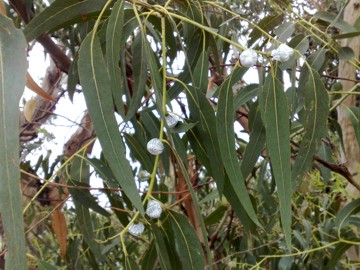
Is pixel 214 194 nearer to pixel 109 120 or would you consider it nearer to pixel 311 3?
pixel 109 120

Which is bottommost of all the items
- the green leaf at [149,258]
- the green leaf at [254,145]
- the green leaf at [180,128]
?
the green leaf at [149,258]

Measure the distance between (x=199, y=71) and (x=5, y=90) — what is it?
537 millimetres

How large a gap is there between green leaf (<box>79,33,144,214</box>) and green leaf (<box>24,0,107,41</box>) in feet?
0.40

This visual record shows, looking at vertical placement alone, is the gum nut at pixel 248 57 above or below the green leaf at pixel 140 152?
above

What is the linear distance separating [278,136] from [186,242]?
22 centimetres

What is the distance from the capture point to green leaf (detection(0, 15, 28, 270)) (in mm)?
449

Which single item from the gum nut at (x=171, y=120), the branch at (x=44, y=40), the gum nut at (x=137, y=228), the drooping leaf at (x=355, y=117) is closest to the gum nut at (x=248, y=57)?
the gum nut at (x=171, y=120)

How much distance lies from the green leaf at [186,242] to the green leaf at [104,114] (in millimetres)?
251

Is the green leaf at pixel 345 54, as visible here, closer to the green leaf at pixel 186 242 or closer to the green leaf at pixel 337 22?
the green leaf at pixel 337 22

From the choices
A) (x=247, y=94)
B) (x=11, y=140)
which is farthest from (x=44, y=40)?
(x=11, y=140)

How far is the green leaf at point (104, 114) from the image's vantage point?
2.23ft

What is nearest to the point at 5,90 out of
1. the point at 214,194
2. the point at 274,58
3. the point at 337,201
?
the point at 274,58

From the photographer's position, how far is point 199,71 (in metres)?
1.01

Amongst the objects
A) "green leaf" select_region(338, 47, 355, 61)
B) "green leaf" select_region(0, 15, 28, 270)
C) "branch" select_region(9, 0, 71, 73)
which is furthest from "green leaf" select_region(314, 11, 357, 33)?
"green leaf" select_region(0, 15, 28, 270)
